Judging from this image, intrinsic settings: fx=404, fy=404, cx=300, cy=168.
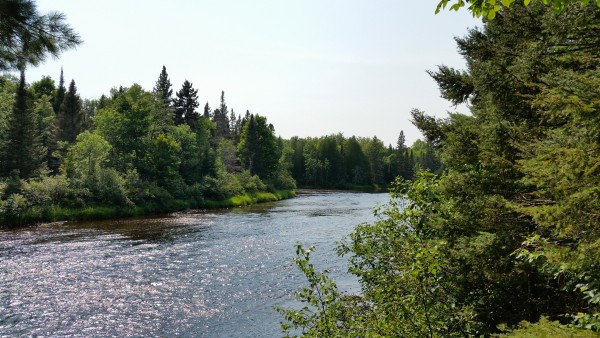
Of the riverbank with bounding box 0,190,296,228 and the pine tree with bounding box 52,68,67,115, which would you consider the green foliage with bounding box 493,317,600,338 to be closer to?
the riverbank with bounding box 0,190,296,228

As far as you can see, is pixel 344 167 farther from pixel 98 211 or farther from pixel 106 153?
pixel 98 211

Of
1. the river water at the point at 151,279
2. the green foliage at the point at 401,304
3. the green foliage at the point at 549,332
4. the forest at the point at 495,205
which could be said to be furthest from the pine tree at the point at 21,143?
the green foliage at the point at 549,332

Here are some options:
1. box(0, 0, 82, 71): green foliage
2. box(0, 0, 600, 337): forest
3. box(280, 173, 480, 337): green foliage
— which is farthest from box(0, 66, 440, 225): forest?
box(0, 0, 82, 71): green foliage

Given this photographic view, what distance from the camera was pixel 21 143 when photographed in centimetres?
4475

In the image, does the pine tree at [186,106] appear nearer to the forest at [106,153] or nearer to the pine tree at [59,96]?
the forest at [106,153]

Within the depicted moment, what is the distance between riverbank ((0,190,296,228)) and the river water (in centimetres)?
263

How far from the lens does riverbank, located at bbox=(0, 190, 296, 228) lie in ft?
116

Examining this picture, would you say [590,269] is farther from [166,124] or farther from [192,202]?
[166,124]

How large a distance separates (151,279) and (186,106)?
59.4 m

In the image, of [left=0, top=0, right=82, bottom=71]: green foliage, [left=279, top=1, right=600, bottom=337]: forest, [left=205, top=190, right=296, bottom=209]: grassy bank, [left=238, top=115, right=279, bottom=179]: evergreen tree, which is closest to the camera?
[left=279, top=1, right=600, bottom=337]: forest

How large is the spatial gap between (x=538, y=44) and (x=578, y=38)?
1073mm

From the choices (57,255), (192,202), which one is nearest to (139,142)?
(192,202)

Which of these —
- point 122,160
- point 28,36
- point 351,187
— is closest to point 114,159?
point 122,160

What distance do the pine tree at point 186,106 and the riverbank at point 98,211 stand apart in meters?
21.9
